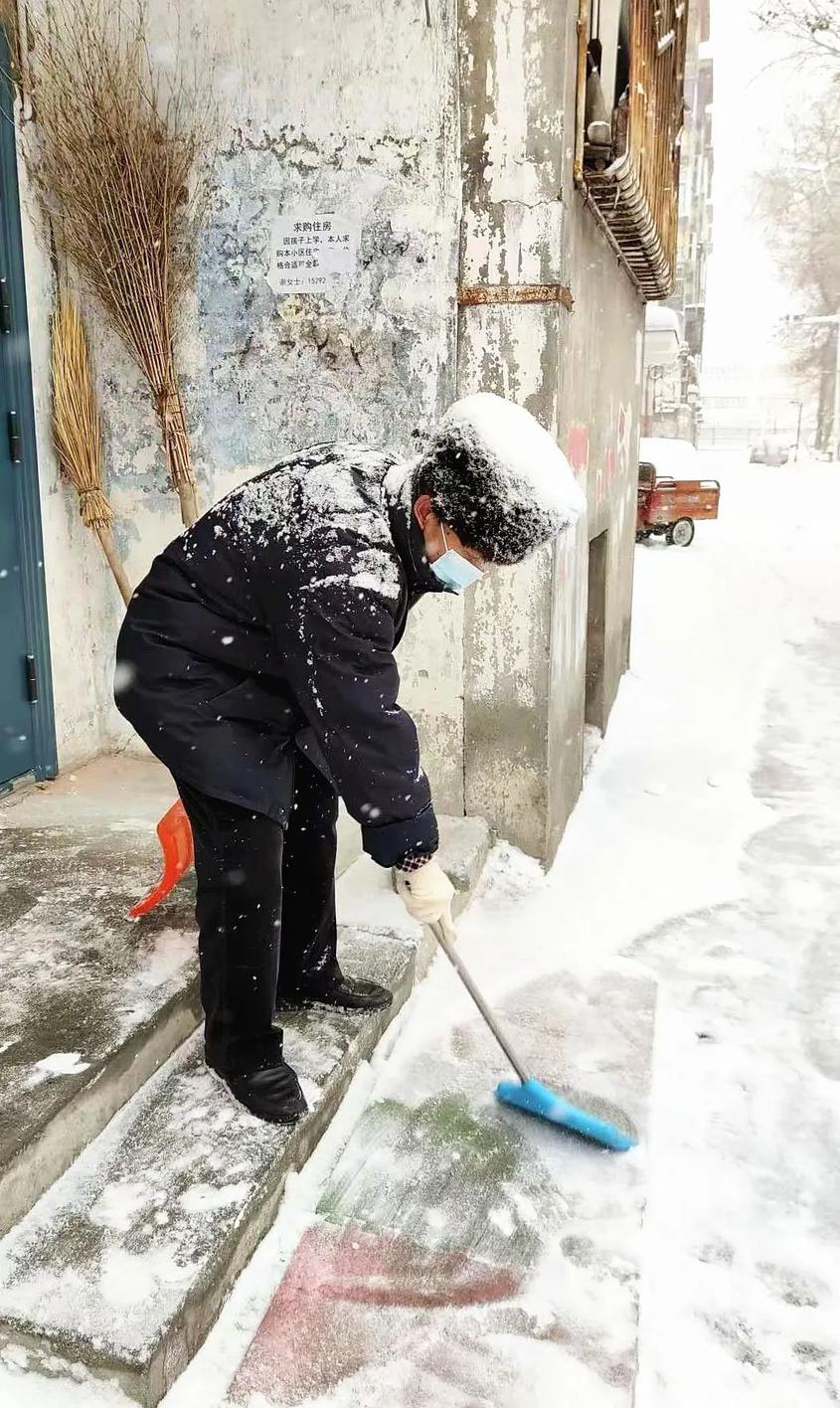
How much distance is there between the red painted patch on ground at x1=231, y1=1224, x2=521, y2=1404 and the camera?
1799 mm

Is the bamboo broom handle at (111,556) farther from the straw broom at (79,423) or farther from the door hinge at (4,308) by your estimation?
the door hinge at (4,308)

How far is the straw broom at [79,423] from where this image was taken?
12.4 ft

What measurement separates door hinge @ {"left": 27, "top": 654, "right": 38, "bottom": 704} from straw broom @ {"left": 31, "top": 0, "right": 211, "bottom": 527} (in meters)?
0.79

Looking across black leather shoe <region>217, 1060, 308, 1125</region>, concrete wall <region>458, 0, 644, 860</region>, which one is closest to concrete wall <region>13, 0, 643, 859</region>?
concrete wall <region>458, 0, 644, 860</region>

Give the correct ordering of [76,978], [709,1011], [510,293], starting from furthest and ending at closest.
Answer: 1. [510,293]
2. [709,1011]
3. [76,978]

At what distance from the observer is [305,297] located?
3717 mm

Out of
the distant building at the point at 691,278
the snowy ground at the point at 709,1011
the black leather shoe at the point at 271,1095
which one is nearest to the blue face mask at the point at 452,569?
the black leather shoe at the point at 271,1095

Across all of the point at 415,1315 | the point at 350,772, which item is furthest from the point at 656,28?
the point at 415,1315

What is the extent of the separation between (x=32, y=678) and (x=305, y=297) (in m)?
1.74

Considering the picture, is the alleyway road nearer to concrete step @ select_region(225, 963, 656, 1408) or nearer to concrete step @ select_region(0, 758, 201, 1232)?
concrete step @ select_region(225, 963, 656, 1408)

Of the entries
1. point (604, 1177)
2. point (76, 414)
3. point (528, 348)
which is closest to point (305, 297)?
point (528, 348)

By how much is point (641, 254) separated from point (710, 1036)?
397 centimetres

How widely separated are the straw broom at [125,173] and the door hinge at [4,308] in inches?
11.3

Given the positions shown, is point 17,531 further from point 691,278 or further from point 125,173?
point 691,278
